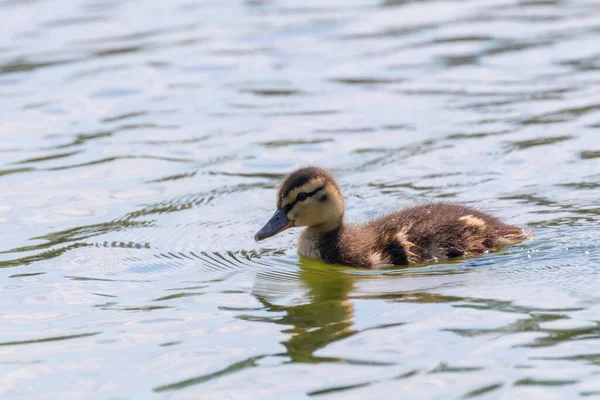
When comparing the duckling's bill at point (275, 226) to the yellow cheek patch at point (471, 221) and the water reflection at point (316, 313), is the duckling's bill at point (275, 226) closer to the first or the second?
the water reflection at point (316, 313)

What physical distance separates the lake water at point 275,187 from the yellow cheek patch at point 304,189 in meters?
0.43

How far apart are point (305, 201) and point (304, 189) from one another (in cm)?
9

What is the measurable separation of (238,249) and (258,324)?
67.5 inches

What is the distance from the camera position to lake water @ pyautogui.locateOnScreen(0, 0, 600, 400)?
5.67 metres

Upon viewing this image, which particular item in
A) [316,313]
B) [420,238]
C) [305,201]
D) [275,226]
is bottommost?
[316,313]

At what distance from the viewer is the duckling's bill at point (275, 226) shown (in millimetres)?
7570

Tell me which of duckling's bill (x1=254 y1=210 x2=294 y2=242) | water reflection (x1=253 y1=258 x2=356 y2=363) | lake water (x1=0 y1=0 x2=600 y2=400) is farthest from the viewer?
duckling's bill (x1=254 y1=210 x2=294 y2=242)

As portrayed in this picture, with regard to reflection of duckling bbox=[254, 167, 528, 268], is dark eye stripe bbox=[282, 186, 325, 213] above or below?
above

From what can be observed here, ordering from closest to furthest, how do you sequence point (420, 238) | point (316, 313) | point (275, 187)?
point (316, 313), point (420, 238), point (275, 187)

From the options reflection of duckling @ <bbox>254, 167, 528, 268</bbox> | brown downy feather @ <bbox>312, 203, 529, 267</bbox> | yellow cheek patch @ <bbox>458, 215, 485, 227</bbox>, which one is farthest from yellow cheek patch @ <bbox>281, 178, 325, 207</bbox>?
yellow cheek patch @ <bbox>458, 215, 485, 227</bbox>

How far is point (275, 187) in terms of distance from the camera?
9320 millimetres

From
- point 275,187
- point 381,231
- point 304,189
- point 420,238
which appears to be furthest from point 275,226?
point 275,187

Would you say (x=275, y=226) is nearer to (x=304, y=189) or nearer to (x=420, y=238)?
(x=304, y=189)

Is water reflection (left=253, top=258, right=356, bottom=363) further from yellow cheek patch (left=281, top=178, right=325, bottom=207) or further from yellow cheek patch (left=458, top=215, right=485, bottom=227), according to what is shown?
yellow cheek patch (left=458, top=215, right=485, bottom=227)
